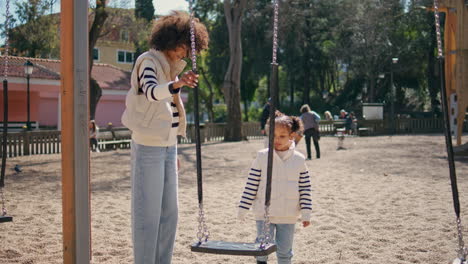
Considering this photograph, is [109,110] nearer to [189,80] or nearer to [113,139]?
[113,139]

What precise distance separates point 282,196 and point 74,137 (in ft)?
4.71

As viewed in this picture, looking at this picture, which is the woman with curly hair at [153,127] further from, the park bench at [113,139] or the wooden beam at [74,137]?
the park bench at [113,139]

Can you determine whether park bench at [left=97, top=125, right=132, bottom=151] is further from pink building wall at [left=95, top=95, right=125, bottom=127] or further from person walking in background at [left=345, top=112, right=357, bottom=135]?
pink building wall at [left=95, top=95, right=125, bottom=127]

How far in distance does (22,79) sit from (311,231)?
78.1 ft

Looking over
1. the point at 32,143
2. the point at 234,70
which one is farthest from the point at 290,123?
the point at 234,70

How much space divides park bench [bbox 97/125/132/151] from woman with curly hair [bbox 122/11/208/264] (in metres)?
16.1

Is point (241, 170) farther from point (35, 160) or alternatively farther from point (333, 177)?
point (35, 160)

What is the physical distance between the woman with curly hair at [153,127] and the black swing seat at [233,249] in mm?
333

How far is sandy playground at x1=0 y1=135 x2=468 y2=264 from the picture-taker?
4.77m

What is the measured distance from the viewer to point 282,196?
353cm

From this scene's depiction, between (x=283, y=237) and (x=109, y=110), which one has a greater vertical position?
(x=109, y=110)

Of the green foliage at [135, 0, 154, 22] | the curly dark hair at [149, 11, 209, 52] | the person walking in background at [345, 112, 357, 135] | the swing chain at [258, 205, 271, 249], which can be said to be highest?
the green foliage at [135, 0, 154, 22]

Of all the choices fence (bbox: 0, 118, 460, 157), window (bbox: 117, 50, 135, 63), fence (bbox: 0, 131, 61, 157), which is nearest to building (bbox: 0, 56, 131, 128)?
fence (bbox: 0, 118, 460, 157)

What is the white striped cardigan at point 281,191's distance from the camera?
352 cm
